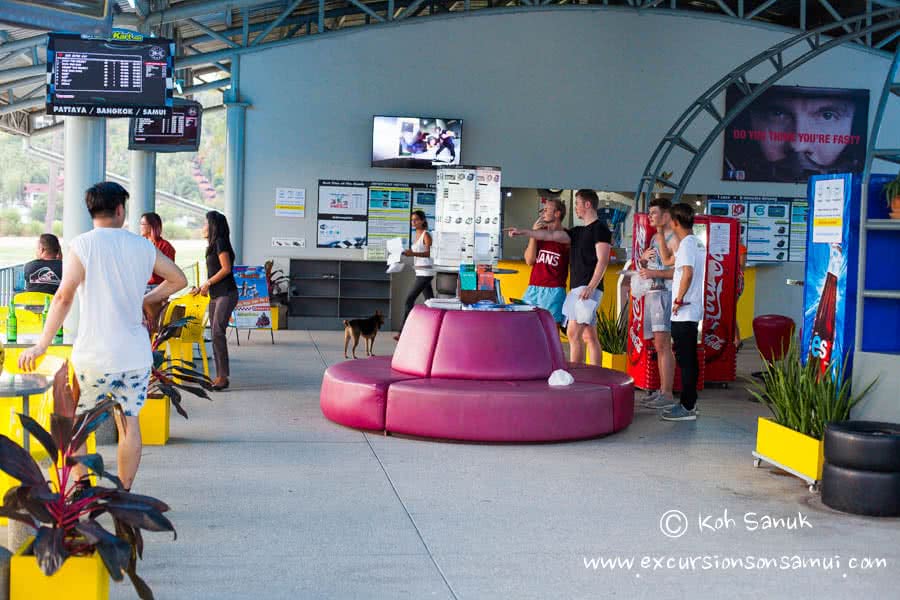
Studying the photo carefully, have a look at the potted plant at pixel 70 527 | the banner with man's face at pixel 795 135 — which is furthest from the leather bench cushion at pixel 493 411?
the banner with man's face at pixel 795 135

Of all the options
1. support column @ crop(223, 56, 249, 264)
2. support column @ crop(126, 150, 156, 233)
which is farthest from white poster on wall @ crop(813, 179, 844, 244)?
support column @ crop(126, 150, 156, 233)

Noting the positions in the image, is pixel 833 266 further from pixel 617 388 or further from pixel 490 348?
pixel 490 348

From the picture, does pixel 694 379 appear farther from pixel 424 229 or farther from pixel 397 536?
pixel 424 229

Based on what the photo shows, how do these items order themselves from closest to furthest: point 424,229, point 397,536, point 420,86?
point 397,536, point 424,229, point 420,86

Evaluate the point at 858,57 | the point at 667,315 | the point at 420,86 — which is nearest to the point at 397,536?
the point at 667,315

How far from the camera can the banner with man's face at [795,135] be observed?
15.6 m

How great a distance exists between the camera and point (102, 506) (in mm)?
3373

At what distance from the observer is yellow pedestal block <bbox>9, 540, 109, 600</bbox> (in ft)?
10.9

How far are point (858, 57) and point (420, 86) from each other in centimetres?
635

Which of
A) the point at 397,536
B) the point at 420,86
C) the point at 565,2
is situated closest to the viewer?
the point at 397,536

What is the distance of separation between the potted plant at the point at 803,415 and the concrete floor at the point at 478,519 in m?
0.15

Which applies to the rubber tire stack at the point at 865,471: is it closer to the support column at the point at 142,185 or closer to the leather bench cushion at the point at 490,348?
the leather bench cushion at the point at 490,348

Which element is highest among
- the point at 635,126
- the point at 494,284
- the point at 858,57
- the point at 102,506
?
the point at 858,57

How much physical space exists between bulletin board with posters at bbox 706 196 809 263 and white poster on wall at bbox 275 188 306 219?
5717 mm
